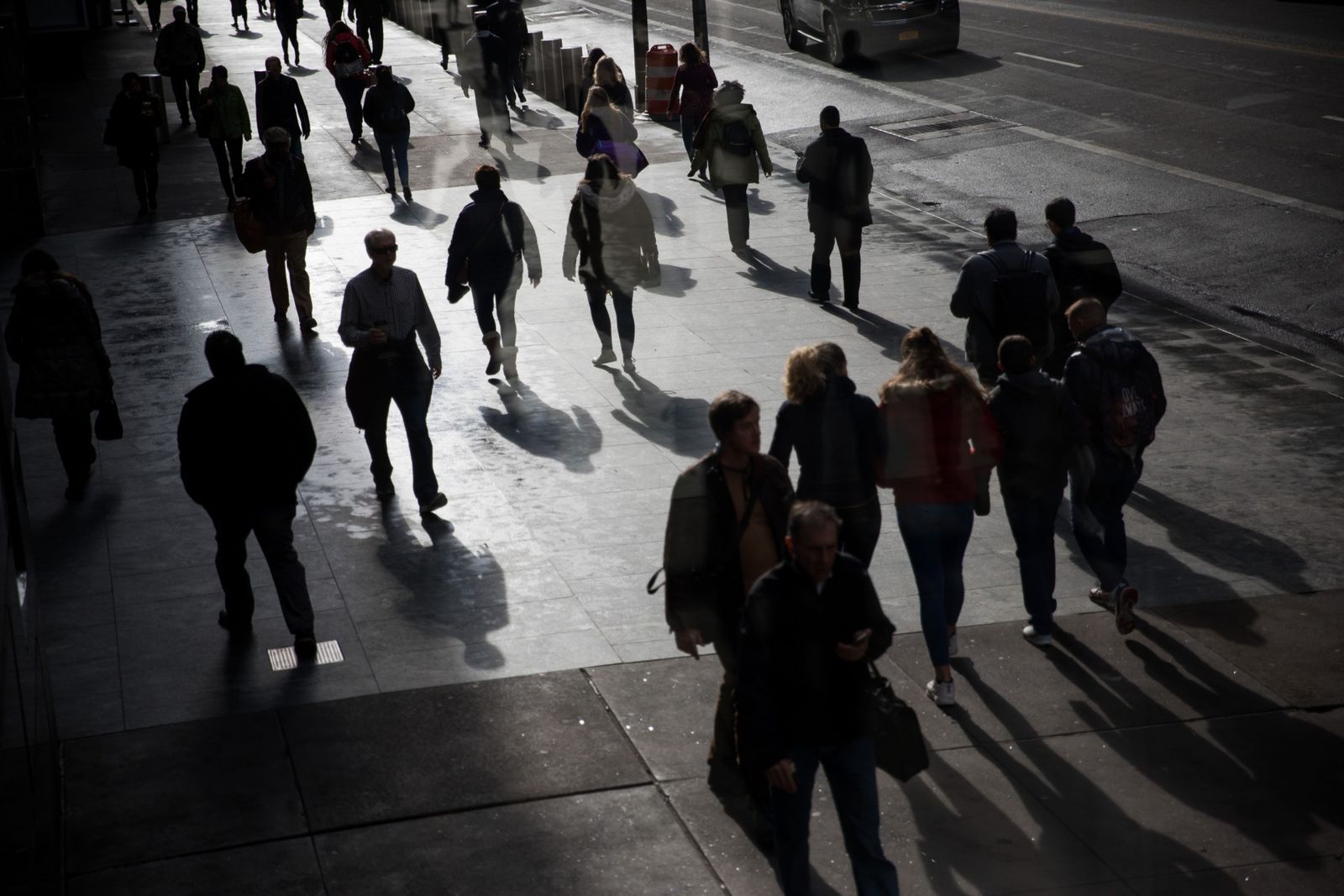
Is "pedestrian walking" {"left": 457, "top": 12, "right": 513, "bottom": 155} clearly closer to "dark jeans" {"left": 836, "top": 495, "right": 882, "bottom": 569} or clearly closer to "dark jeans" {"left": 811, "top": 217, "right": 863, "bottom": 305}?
"dark jeans" {"left": 811, "top": 217, "right": 863, "bottom": 305}

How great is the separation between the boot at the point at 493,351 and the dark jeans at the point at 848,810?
277 inches

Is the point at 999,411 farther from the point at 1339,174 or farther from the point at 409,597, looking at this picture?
the point at 1339,174

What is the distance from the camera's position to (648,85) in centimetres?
2394

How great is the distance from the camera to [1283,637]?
7680 mm

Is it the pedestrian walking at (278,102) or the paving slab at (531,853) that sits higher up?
the pedestrian walking at (278,102)

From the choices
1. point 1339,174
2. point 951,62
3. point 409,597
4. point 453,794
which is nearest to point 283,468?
→ point 409,597

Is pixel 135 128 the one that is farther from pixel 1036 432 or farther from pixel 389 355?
pixel 1036 432

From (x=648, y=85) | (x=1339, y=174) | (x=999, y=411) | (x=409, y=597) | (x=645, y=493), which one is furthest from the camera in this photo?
(x=648, y=85)

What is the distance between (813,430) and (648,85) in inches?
713

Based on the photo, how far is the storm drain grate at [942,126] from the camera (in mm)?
21594

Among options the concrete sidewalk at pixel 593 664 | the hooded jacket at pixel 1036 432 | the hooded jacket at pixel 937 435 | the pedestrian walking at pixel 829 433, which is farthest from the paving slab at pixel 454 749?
the hooded jacket at pixel 1036 432

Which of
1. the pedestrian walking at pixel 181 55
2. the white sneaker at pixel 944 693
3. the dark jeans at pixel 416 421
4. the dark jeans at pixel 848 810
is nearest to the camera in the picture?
the dark jeans at pixel 848 810

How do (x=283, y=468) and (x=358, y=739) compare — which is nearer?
(x=358, y=739)

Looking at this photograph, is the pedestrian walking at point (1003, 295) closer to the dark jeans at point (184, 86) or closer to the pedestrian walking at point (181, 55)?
the pedestrian walking at point (181, 55)
